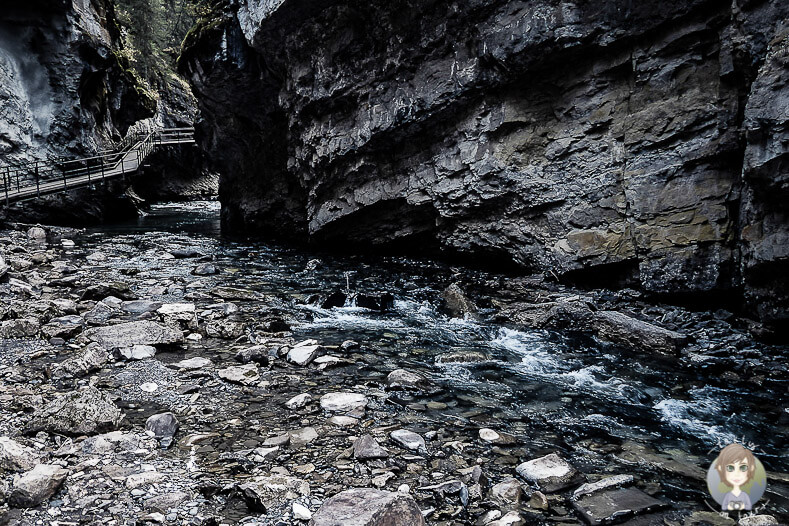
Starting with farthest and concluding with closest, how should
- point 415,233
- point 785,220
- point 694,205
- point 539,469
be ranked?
point 415,233, point 694,205, point 785,220, point 539,469

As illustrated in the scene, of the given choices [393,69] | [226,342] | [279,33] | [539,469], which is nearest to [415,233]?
[393,69]

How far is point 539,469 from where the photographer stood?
3779mm

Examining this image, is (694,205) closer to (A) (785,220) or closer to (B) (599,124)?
(A) (785,220)

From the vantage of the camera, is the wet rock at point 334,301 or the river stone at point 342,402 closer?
the river stone at point 342,402

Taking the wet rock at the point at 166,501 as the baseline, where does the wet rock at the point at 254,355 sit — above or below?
above

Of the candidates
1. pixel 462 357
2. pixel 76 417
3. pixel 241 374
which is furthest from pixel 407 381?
pixel 76 417

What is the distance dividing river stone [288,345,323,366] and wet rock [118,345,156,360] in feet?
5.59

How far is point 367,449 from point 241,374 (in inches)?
87.9

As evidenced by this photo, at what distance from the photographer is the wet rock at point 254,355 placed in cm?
606

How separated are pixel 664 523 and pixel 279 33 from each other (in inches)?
603

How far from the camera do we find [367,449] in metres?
3.93

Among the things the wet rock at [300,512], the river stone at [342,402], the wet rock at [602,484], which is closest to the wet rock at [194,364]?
the river stone at [342,402]

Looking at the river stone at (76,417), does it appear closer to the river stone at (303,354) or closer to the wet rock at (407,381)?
the river stone at (303,354)

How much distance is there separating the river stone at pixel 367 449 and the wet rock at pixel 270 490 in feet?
1.72
